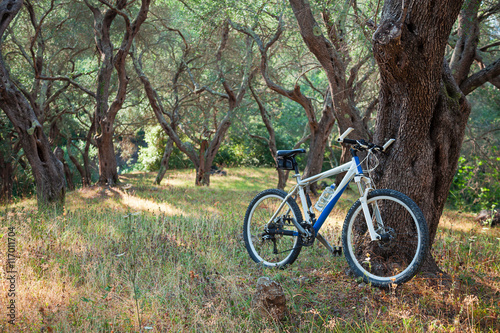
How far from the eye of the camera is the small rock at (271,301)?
3.00 m

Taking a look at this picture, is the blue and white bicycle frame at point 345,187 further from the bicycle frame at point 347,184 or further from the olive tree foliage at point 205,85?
the olive tree foliage at point 205,85

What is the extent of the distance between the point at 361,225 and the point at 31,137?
21.0ft

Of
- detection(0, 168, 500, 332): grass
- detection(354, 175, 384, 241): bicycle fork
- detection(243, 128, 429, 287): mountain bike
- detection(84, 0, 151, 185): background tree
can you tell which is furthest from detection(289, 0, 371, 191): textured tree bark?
detection(84, 0, 151, 185): background tree

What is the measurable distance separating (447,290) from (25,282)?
12.7 ft

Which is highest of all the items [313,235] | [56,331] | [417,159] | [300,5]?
[300,5]

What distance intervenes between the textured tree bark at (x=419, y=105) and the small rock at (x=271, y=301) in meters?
1.65

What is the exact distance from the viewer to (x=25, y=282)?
12.2ft

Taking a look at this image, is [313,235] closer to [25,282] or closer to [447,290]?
[447,290]

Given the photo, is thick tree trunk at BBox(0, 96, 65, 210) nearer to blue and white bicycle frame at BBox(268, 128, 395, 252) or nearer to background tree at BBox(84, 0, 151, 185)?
background tree at BBox(84, 0, 151, 185)

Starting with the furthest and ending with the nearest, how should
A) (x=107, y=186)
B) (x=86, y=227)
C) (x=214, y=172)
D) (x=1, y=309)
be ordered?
(x=214, y=172) < (x=107, y=186) < (x=86, y=227) < (x=1, y=309)

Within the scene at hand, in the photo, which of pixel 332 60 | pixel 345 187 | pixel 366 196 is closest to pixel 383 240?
pixel 366 196

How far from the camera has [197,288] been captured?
3.71m

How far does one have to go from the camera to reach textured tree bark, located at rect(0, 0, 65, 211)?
708cm

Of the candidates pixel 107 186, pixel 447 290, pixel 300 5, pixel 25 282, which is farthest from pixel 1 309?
pixel 107 186
